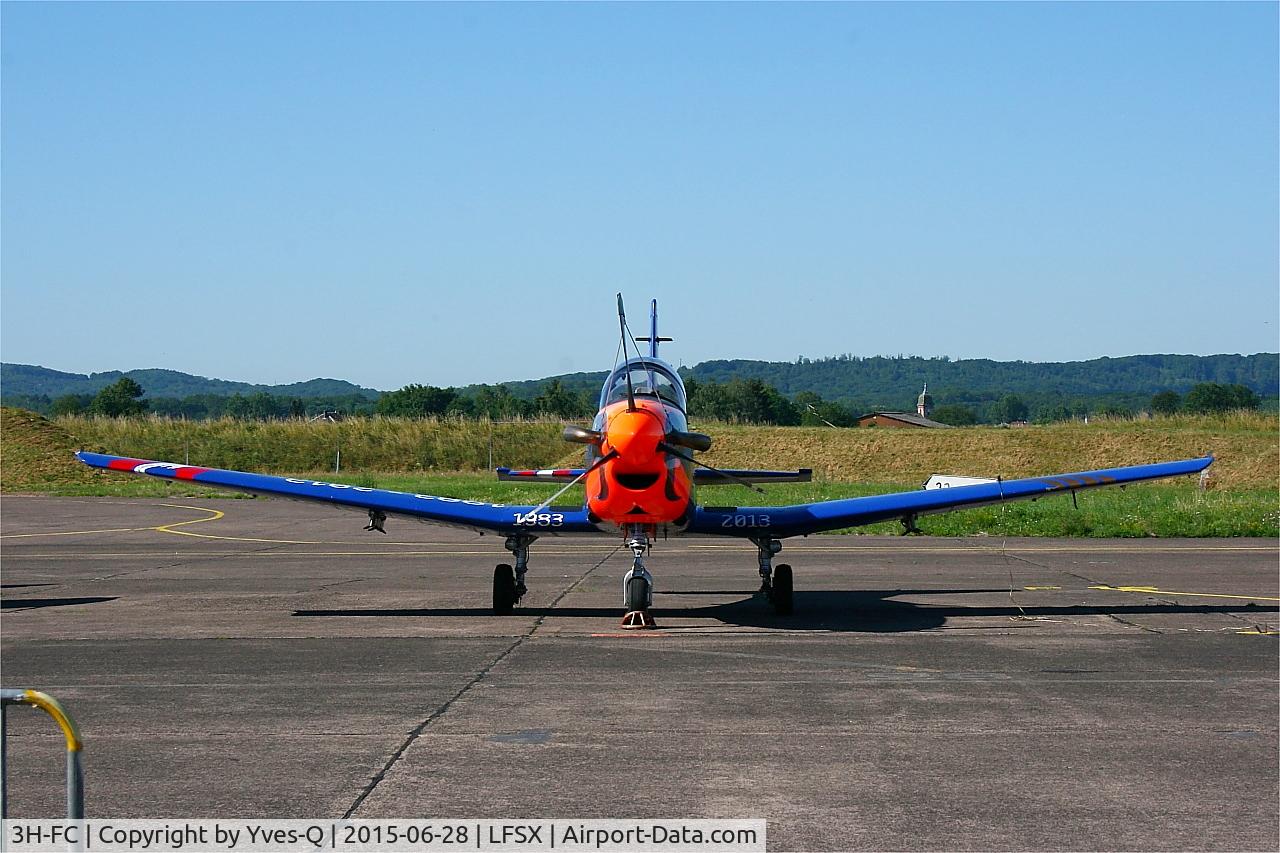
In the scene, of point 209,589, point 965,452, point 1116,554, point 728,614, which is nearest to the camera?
point 728,614

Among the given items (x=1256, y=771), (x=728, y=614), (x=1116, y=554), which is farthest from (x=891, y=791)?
(x=1116, y=554)

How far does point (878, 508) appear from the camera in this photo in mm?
15633

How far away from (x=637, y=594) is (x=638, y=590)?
0.04m

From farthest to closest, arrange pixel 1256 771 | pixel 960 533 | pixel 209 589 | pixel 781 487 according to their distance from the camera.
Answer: pixel 781 487
pixel 960 533
pixel 209 589
pixel 1256 771

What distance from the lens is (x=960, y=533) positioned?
27.2m

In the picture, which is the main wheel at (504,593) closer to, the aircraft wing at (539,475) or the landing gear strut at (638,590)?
the landing gear strut at (638,590)

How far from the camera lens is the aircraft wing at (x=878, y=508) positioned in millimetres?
14898

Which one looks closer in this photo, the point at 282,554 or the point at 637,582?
the point at 637,582

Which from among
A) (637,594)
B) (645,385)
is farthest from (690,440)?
(637,594)

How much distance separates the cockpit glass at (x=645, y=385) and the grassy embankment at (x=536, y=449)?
30.7 metres

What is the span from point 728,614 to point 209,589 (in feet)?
23.9

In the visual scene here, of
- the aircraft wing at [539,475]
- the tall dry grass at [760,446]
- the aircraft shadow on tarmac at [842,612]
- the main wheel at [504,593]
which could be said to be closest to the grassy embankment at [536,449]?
the tall dry grass at [760,446]

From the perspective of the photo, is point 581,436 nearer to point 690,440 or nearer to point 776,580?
point 690,440

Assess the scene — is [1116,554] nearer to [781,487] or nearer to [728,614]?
[728,614]
